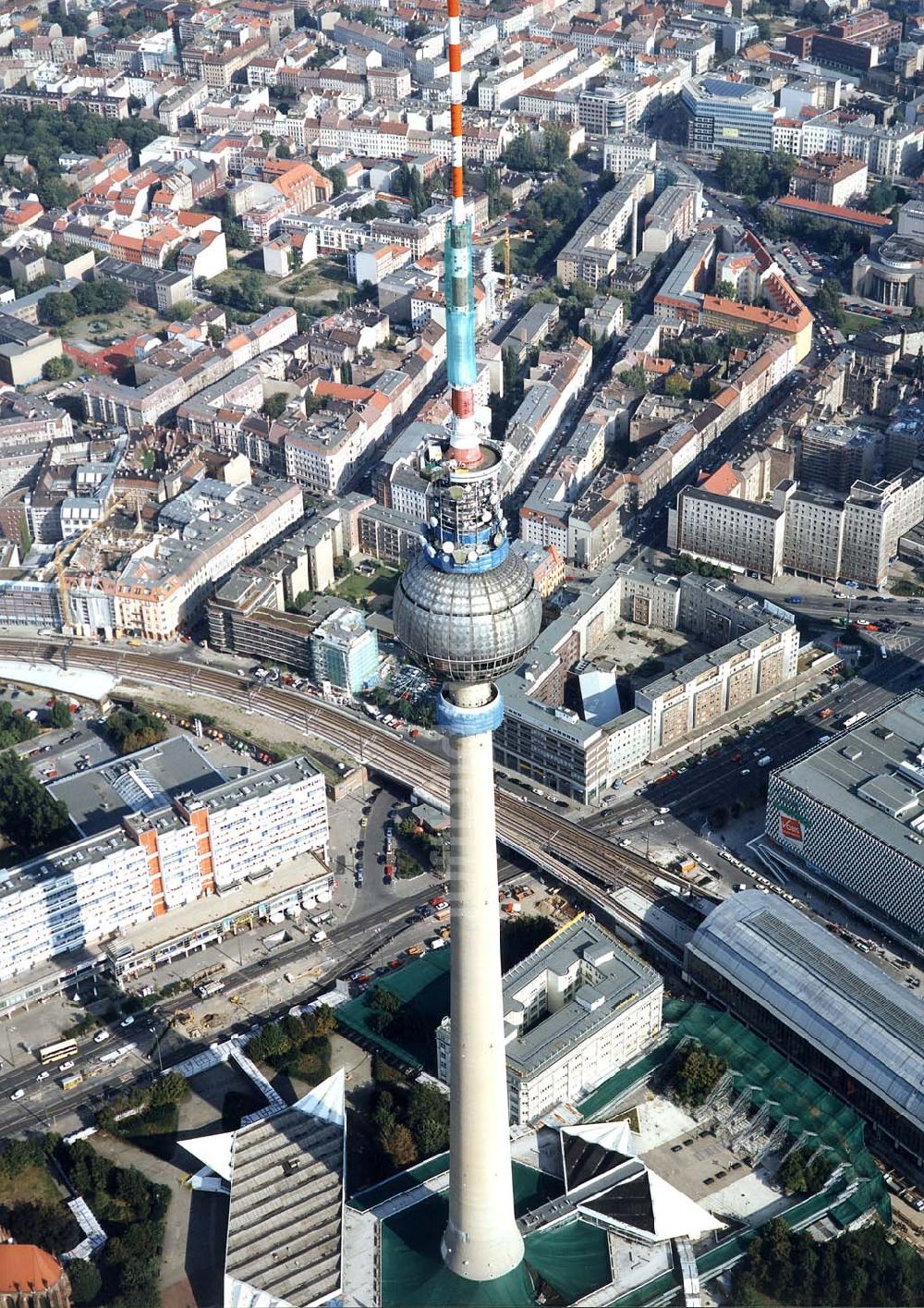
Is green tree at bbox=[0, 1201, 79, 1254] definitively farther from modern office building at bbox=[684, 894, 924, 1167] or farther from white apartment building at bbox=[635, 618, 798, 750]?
white apartment building at bbox=[635, 618, 798, 750]

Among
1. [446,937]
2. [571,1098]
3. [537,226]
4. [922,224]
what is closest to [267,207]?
[537,226]

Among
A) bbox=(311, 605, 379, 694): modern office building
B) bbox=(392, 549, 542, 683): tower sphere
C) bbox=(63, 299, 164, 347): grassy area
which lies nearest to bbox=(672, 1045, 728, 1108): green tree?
bbox=(392, 549, 542, 683): tower sphere

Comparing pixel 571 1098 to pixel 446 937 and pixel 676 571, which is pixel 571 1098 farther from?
pixel 676 571

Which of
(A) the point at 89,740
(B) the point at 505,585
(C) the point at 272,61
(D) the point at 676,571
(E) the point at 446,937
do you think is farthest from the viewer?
(C) the point at 272,61

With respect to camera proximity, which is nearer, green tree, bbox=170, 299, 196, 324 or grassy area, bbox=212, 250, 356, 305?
green tree, bbox=170, 299, 196, 324

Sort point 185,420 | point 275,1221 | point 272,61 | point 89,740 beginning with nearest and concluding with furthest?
point 275,1221 → point 89,740 → point 185,420 → point 272,61

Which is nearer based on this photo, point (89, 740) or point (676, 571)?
point (89, 740)

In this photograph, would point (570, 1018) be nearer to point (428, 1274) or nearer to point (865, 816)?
point (428, 1274)
